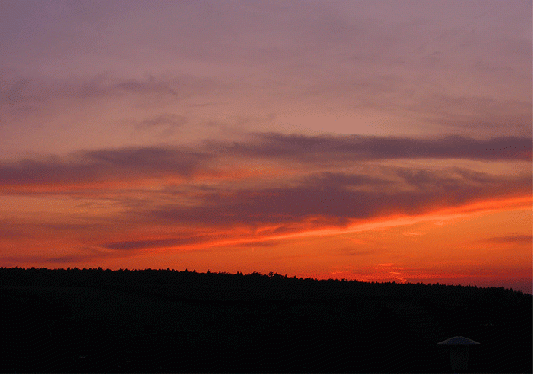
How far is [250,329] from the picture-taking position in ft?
126

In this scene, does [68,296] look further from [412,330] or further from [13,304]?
[412,330]

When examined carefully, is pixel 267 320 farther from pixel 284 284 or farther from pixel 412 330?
pixel 284 284

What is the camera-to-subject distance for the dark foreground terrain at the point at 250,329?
113 feet

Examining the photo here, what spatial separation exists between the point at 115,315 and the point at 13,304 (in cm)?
565

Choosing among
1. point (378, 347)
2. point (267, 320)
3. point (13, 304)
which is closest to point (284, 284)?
point (267, 320)

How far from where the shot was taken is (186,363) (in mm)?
34219

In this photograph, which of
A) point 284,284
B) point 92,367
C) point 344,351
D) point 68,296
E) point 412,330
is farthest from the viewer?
point 284,284

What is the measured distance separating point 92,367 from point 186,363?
453 centimetres

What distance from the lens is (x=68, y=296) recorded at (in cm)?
4134

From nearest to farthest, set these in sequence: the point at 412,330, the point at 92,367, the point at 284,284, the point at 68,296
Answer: the point at 92,367 < the point at 412,330 < the point at 68,296 < the point at 284,284

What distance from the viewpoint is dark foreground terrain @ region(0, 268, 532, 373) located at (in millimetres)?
34500

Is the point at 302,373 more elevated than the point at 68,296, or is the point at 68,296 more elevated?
the point at 68,296

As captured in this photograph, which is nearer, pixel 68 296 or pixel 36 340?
pixel 36 340

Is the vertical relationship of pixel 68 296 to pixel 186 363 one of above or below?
above
